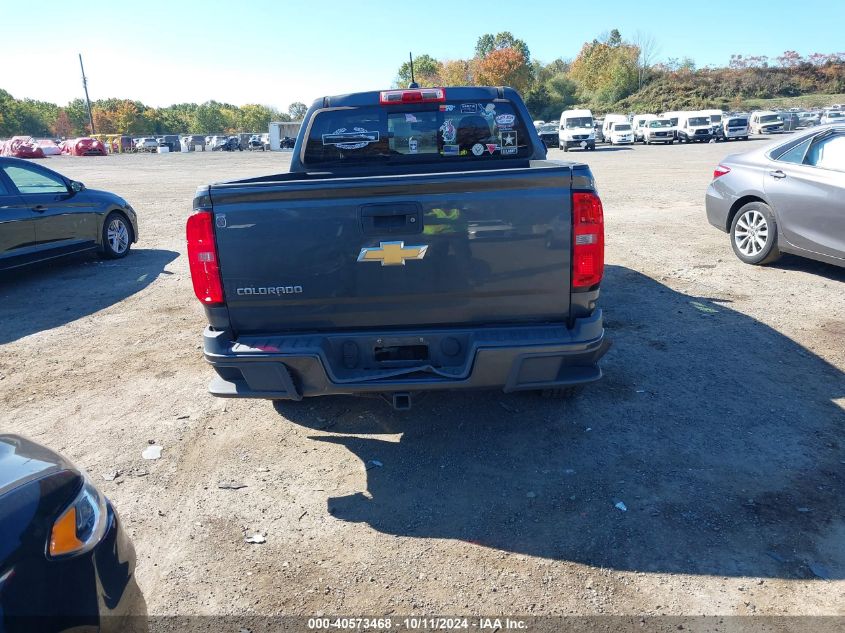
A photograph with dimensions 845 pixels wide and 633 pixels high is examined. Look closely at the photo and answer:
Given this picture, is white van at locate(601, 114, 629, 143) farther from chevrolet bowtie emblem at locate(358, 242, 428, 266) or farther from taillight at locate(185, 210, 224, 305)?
taillight at locate(185, 210, 224, 305)

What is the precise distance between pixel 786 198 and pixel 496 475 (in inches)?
219

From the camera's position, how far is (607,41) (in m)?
106

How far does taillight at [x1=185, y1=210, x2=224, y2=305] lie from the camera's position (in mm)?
3336

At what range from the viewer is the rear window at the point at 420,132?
5184mm

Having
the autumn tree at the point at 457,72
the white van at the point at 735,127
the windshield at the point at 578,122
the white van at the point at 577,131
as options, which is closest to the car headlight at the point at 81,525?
the white van at the point at 577,131

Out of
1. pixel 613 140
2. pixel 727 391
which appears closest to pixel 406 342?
pixel 727 391

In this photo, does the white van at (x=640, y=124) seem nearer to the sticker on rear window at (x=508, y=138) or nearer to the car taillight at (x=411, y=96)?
the sticker on rear window at (x=508, y=138)

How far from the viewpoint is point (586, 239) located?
329 centimetres

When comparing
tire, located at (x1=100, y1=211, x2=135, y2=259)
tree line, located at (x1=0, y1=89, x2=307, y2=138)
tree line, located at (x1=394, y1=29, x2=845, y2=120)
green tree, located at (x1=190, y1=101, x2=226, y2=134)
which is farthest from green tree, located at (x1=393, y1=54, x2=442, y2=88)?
tire, located at (x1=100, y1=211, x2=135, y2=259)

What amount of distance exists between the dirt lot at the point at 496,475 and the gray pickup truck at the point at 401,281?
0.63 metres

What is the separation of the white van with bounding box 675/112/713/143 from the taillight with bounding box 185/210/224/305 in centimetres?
4515

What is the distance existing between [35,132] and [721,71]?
10443cm

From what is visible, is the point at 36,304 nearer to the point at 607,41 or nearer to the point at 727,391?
the point at 727,391

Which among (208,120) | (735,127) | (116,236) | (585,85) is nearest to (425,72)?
(585,85)
